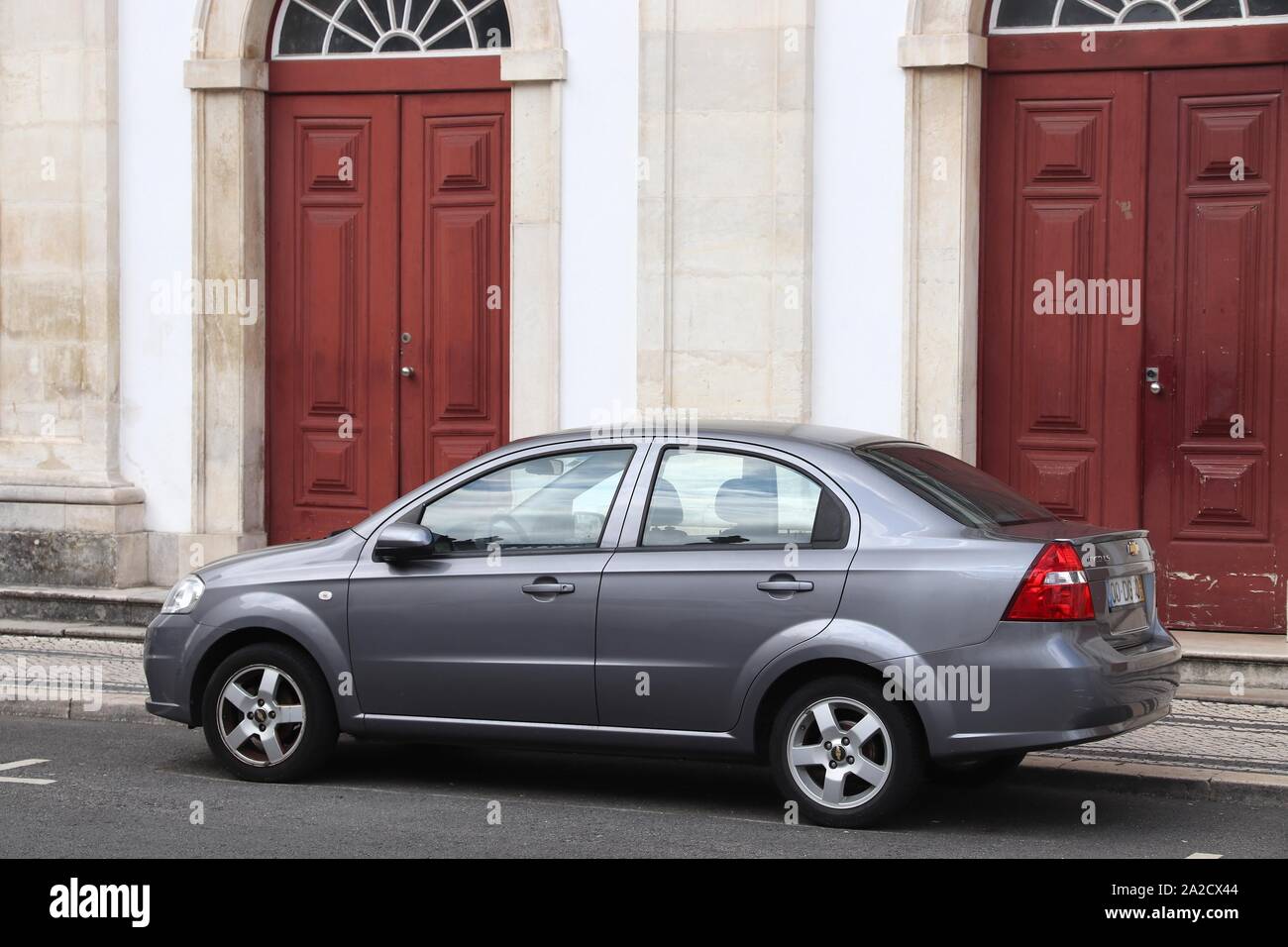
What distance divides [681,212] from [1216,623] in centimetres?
422

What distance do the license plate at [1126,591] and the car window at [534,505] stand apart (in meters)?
2.00

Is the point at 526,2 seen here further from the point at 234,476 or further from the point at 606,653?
the point at 606,653

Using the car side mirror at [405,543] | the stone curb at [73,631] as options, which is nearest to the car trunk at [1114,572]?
the car side mirror at [405,543]

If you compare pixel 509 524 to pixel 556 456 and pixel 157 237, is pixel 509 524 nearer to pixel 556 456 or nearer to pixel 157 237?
pixel 556 456

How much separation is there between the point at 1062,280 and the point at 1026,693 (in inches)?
218

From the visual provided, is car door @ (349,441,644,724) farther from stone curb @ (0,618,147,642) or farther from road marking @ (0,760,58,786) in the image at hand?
stone curb @ (0,618,147,642)

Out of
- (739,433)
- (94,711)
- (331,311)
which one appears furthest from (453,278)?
(739,433)

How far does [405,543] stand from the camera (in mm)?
7930

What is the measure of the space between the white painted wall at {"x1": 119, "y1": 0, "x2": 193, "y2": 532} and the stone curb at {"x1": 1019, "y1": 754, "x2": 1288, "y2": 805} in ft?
24.4

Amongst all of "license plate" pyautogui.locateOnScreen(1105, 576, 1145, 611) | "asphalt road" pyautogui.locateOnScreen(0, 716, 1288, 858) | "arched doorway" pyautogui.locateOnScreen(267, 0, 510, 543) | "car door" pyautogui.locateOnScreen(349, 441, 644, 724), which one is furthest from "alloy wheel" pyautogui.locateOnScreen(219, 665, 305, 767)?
"arched doorway" pyautogui.locateOnScreen(267, 0, 510, 543)

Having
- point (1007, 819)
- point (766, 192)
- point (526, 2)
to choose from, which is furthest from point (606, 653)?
point (526, 2)

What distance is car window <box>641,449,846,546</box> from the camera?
24.9ft

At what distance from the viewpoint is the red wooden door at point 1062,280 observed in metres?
11.9

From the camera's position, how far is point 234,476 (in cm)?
1379
